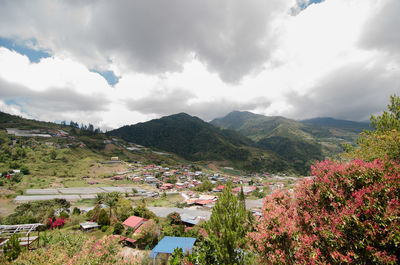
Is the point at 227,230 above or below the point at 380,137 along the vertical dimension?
below

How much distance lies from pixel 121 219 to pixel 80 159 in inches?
4060

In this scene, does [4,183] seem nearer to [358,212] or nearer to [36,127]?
[358,212]

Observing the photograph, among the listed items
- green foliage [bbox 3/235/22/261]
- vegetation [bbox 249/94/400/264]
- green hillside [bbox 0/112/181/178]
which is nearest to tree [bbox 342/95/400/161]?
vegetation [bbox 249/94/400/264]

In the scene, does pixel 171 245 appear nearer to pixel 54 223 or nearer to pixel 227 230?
pixel 227 230

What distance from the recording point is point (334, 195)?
5.47 m

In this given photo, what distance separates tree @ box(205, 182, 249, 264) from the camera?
9.47m

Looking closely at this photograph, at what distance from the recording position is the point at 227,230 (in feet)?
31.8

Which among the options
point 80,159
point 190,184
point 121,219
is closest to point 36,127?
point 80,159

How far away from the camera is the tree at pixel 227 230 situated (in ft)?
31.1

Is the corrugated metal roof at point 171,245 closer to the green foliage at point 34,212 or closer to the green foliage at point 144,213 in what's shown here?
the green foliage at point 144,213

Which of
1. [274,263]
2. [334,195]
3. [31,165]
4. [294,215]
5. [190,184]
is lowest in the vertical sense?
[190,184]

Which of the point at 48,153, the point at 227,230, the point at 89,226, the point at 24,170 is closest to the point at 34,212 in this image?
the point at 89,226

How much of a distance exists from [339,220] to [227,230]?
6341mm

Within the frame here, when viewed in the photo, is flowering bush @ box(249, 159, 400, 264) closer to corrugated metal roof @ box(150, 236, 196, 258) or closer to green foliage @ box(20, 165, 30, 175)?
corrugated metal roof @ box(150, 236, 196, 258)
